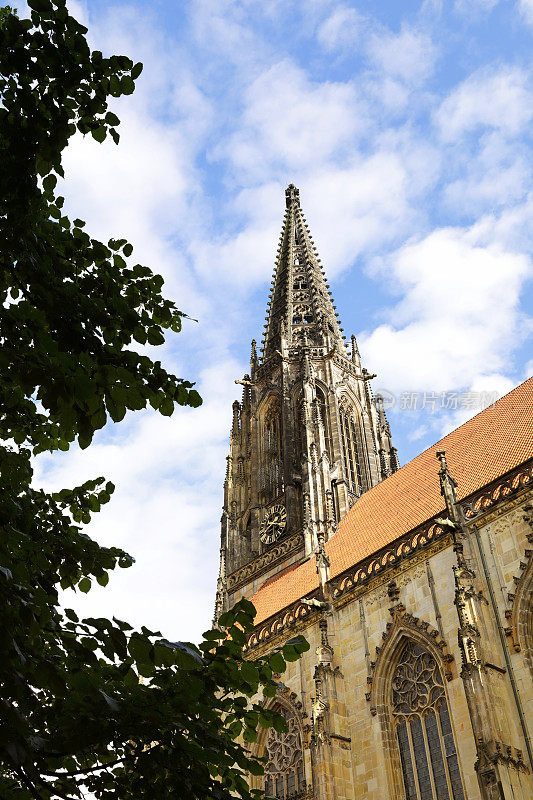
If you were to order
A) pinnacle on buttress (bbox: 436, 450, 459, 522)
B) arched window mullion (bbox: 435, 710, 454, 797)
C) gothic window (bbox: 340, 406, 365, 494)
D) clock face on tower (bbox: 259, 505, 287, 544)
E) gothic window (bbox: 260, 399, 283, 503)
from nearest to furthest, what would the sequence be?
arched window mullion (bbox: 435, 710, 454, 797), pinnacle on buttress (bbox: 436, 450, 459, 522), clock face on tower (bbox: 259, 505, 287, 544), gothic window (bbox: 340, 406, 365, 494), gothic window (bbox: 260, 399, 283, 503)

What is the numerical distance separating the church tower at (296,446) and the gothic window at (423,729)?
10023 millimetres

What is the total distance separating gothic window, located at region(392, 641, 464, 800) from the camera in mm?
11523

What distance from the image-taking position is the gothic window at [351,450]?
26188mm

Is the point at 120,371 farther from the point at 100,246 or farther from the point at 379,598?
the point at 379,598

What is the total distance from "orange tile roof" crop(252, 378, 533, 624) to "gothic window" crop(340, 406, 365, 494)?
3.25 m

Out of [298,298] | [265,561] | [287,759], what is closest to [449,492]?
[287,759]

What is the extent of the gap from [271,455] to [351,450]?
9.51 feet

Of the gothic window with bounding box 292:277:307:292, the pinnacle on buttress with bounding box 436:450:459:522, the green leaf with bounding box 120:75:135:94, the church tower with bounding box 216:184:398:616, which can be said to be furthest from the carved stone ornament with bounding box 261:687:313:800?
the gothic window with bounding box 292:277:307:292

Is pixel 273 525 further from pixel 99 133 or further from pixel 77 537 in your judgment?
pixel 99 133

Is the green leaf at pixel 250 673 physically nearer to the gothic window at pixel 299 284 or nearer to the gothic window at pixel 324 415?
the gothic window at pixel 324 415

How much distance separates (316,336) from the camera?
1204 inches

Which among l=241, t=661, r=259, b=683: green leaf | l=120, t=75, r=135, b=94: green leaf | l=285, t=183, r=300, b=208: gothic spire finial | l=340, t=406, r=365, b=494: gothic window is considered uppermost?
l=285, t=183, r=300, b=208: gothic spire finial

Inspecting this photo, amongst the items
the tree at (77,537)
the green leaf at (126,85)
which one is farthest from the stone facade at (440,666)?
the green leaf at (126,85)

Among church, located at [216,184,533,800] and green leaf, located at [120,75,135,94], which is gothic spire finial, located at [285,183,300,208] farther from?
green leaf, located at [120,75,135,94]
